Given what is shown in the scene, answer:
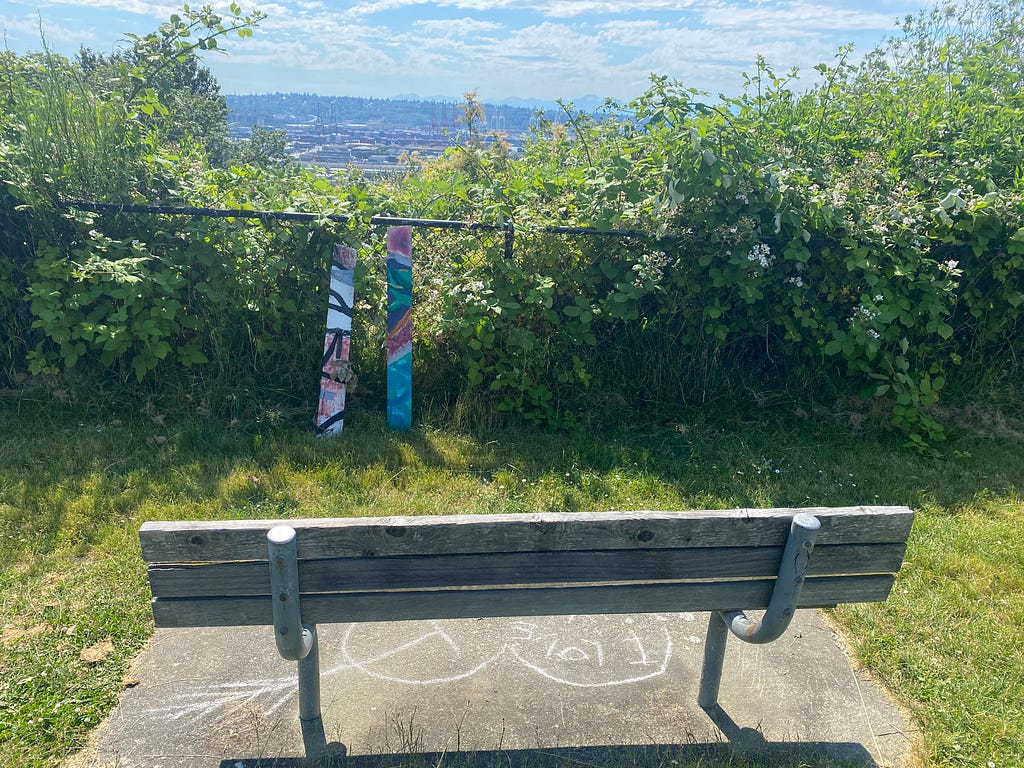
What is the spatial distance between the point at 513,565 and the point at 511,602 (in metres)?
0.17

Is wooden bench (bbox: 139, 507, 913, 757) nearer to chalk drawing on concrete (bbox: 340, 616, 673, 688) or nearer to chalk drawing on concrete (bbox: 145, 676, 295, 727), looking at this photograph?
chalk drawing on concrete (bbox: 145, 676, 295, 727)

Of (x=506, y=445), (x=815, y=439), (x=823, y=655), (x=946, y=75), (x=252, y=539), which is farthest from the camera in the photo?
(x=946, y=75)

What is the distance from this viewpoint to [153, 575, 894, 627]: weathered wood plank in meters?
2.01

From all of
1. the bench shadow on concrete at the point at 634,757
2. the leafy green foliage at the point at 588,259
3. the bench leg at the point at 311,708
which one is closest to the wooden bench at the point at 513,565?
the bench leg at the point at 311,708

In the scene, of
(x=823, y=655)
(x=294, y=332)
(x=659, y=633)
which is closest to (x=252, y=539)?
(x=659, y=633)

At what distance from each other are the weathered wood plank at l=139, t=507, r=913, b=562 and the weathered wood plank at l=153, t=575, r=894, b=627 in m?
0.17

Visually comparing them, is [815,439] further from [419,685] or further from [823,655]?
[419,685]

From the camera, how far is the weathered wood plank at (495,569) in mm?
1938

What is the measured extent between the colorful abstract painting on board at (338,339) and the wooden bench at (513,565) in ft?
8.88

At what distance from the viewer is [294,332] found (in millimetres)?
4996

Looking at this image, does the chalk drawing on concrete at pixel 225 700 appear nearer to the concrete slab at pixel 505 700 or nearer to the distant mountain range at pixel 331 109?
the concrete slab at pixel 505 700

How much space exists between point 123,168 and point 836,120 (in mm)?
5027

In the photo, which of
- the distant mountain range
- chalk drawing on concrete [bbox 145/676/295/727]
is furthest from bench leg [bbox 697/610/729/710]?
the distant mountain range

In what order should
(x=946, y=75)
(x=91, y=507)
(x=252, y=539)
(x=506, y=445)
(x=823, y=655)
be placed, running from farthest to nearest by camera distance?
(x=946, y=75) < (x=506, y=445) < (x=91, y=507) < (x=823, y=655) < (x=252, y=539)
